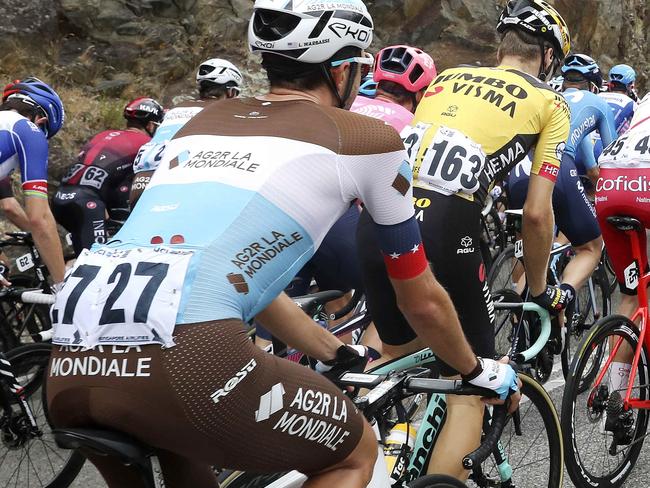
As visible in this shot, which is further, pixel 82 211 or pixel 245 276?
pixel 82 211

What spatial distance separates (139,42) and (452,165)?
10250mm

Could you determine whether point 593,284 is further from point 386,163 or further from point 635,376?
point 386,163

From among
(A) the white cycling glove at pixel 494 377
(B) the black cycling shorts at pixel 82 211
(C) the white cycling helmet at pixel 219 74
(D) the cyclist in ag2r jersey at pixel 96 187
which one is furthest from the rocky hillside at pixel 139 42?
(A) the white cycling glove at pixel 494 377

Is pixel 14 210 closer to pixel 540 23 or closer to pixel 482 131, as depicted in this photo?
pixel 482 131

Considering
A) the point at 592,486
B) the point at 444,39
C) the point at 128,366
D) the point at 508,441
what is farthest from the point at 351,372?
the point at 444,39

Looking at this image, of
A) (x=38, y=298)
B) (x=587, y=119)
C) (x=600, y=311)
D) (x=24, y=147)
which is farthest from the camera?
(x=587, y=119)

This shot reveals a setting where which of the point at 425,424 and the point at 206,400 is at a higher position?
the point at 206,400

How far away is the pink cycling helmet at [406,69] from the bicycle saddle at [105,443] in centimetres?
428

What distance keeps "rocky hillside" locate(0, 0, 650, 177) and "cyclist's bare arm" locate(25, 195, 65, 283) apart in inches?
191

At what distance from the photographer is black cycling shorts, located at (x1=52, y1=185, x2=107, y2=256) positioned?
7781mm

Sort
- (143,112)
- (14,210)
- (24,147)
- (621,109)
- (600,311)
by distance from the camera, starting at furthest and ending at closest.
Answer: (621,109)
(143,112)
(600,311)
(14,210)
(24,147)

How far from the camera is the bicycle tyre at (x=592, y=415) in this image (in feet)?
13.5

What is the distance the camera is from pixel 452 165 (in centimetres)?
375

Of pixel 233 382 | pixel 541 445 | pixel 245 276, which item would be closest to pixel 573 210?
pixel 541 445
